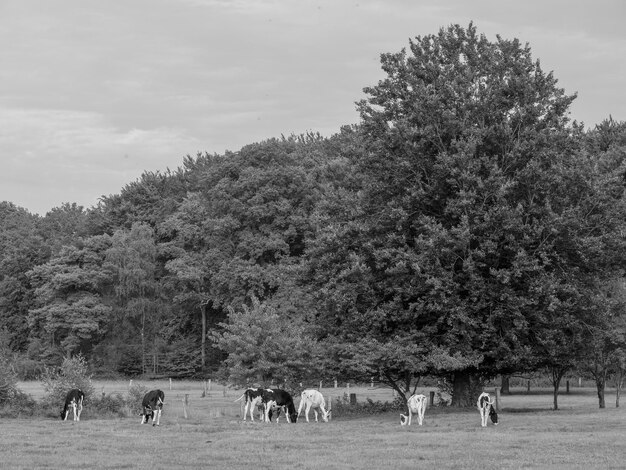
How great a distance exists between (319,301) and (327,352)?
103 inches

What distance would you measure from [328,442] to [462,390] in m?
15.6

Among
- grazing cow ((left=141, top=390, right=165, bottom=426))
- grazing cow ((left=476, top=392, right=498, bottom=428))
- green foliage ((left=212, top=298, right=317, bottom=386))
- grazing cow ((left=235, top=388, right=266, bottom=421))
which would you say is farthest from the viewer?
green foliage ((left=212, top=298, right=317, bottom=386))

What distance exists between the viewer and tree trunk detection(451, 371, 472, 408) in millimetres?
42375

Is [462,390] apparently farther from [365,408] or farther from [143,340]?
[143,340]

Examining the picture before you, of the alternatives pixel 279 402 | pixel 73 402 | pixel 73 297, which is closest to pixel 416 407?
pixel 279 402

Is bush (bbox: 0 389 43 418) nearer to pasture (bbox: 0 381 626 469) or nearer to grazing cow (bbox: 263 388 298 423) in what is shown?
pasture (bbox: 0 381 626 469)

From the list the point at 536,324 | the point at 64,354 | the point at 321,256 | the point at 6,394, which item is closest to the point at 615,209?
the point at 536,324

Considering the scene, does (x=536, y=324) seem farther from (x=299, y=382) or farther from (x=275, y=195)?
(x=275, y=195)

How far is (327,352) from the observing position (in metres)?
39.9

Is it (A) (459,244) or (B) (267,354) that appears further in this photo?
(B) (267,354)

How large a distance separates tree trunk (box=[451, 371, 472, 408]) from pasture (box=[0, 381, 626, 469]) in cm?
281

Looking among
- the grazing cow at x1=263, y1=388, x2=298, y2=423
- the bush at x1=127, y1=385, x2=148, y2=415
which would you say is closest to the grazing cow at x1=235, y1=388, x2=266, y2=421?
the grazing cow at x1=263, y1=388, x2=298, y2=423

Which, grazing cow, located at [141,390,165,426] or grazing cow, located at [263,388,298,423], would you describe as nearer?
grazing cow, located at [141,390,165,426]

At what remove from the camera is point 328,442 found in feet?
92.7
